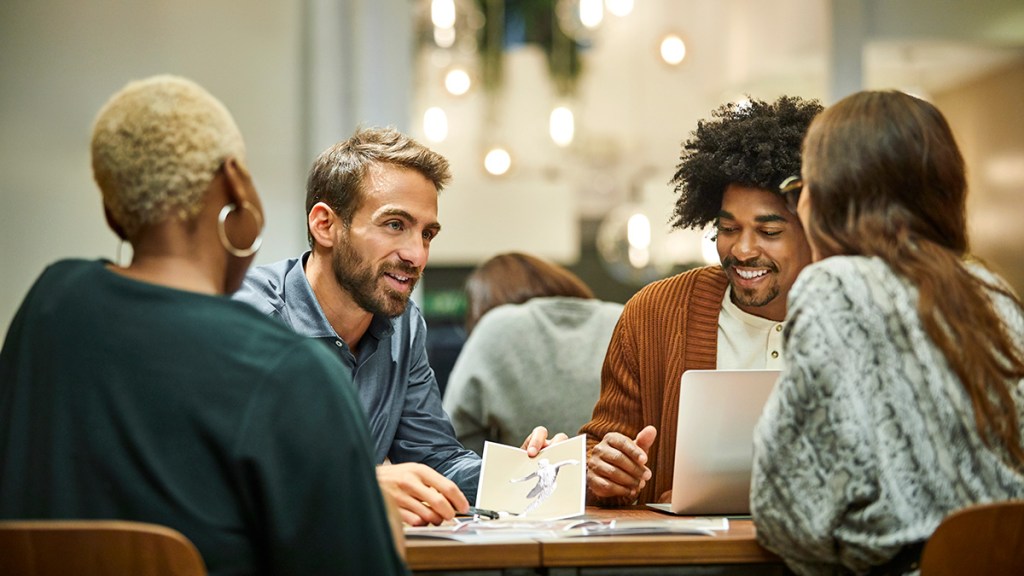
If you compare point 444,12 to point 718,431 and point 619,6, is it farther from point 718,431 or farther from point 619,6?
point 718,431

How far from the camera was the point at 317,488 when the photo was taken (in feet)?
5.20

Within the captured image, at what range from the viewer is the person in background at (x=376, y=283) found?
2729 mm

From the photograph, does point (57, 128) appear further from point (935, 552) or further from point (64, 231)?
point (935, 552)

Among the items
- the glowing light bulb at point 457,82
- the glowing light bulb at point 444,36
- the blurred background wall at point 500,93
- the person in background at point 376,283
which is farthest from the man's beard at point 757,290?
the glowing light bulb at point 444,36

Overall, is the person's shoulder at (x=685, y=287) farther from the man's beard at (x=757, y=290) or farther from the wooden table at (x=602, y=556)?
the wooden table at (x=602, y=556)

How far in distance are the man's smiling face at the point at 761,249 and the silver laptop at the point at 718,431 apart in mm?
523

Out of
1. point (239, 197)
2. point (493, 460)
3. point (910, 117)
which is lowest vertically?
point (493, 460)

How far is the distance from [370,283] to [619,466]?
0.72m

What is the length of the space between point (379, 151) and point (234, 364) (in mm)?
1302

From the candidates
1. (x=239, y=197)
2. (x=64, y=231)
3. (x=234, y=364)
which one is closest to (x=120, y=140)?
(x=239, y=197)

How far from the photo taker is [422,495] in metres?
2.22

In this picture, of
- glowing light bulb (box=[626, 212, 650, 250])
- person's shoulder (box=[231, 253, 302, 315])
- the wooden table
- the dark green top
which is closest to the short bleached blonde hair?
the dark green top

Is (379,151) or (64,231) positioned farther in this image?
(64,231)

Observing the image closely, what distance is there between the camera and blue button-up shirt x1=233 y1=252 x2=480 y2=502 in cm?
271
